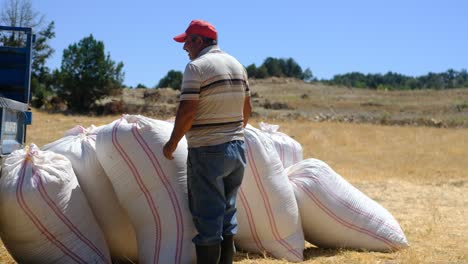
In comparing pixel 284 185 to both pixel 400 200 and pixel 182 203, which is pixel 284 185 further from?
pixel 400 200

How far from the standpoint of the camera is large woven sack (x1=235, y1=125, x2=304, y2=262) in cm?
402

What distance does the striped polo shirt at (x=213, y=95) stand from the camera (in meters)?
3.21

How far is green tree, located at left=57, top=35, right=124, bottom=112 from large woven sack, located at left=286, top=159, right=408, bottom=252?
909 inches

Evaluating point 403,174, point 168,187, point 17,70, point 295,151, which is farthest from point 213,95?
point 403,174

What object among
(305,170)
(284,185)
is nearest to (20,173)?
(284,185)

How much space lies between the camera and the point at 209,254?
130 inches

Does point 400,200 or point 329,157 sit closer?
point 400,200

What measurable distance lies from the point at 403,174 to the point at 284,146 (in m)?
6.41

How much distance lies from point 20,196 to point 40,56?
31.3 m

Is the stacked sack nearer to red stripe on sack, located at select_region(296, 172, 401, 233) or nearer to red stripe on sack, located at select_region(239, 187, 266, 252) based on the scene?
red stripe on sack, located at select_region(296, 172, 401, 233)

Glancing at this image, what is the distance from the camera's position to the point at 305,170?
14.7ft

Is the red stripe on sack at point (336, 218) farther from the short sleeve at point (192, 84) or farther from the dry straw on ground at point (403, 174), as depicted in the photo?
the short sleeve at point (192, 84)

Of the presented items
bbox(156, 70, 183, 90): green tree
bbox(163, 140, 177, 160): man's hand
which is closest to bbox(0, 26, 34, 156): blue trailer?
bbox(163, 140, 177, 160): man's hand

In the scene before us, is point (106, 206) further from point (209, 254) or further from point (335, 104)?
point (335, 104)
